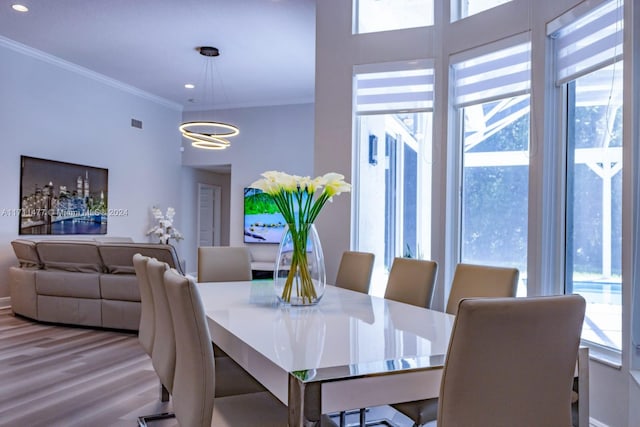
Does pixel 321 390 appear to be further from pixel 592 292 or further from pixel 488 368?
pixel 592 292

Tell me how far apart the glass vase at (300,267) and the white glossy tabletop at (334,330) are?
0.07 m

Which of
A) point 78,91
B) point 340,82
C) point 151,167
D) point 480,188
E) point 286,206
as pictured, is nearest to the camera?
point 286,206

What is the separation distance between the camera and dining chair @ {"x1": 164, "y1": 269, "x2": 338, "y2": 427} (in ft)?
5.06

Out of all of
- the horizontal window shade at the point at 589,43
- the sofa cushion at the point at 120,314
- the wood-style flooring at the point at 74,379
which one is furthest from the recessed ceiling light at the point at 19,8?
the horizontal window shade at the point at 589,43

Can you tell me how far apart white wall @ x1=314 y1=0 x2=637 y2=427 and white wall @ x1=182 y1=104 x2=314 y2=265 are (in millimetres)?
4220

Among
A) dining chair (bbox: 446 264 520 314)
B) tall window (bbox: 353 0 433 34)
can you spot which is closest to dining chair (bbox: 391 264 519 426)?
dining chair (bbox: 446 264 520 314)

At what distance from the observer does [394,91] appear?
177 inches

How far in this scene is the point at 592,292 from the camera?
3.00 meters

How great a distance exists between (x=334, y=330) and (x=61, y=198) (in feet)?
20.6

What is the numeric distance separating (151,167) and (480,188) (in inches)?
251

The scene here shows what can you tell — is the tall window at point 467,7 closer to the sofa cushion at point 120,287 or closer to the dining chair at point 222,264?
the dining chair at point 222,264

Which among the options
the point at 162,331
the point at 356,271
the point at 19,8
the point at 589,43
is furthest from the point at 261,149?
the point at 162,331

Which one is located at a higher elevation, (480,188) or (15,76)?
(15,76)

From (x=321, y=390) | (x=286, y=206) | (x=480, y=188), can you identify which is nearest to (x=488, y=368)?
(x=321, y=390)
